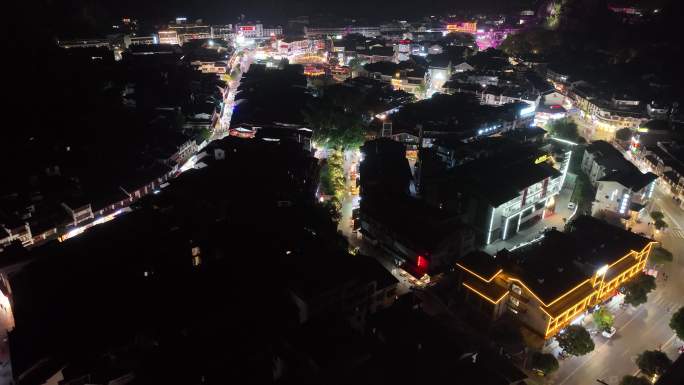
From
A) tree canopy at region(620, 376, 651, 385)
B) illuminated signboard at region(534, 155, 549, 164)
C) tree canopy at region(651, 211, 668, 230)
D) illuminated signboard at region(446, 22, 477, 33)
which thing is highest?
illuminated signboard at region(446, 22, 477, 33)

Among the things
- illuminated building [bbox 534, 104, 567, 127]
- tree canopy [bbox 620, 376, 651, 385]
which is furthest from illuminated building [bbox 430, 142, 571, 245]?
illuminated building [bbox 534, 104, 567, 127]

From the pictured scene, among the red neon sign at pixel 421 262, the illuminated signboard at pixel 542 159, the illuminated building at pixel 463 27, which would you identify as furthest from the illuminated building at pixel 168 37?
the red neon sign at pixel 421 262

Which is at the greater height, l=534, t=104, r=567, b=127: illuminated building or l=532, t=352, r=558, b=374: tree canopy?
l=534, t=104, r=567, b=127: illuminated building

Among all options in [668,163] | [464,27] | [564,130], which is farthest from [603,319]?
[464,27]

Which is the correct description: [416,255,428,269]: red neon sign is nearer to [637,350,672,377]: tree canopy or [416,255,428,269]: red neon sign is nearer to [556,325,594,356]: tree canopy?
[556,325,594,356]: tree canopy

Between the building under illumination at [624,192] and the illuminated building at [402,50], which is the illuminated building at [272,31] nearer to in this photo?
the illuminated building at [402,50]

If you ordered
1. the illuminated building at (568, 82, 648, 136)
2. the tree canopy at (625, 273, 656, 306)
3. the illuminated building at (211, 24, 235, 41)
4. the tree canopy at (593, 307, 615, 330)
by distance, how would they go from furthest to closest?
the illuminated building at (211, 24, 235, 41)
the illuminated building at (568, 82, 648, 136)
the tree canopy at (625, 273, 656, 306)
the tree canopy at (593, 307, 615, 330)
